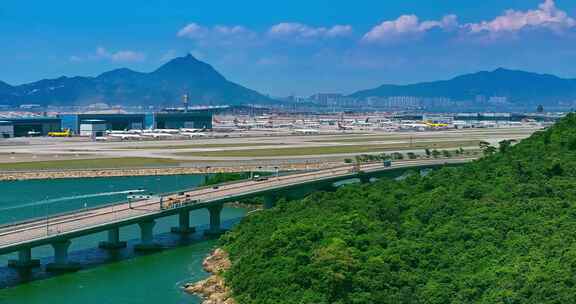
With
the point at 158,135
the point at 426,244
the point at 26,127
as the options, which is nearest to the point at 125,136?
the point at 158,135

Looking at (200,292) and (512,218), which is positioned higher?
(512,218)

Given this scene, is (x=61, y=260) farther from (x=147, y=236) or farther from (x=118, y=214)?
(x=147, y=236)

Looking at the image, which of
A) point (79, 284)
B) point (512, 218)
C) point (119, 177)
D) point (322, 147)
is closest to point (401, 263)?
point (512, 218)

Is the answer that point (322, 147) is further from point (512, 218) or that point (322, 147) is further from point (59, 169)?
point (512, 218)

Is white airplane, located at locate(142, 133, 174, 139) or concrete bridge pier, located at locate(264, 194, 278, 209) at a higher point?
white airplane, located at locate(142, 133, 174, 139)

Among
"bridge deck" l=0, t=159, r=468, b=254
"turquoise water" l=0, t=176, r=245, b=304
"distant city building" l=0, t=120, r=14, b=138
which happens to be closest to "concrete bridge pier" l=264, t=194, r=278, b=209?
"bridge deck" l=0, t=159, r=468, b=254

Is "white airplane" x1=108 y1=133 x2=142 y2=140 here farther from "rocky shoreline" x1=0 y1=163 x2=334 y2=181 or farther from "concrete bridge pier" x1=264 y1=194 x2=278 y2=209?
"concrete bridge pier" x1=264 y1=194 x2=278 y2=209

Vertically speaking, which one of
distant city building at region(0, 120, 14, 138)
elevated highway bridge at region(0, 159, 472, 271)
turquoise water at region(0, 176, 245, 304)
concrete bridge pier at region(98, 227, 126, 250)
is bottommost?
turquoise water at region(0, 176, 245, 304)
